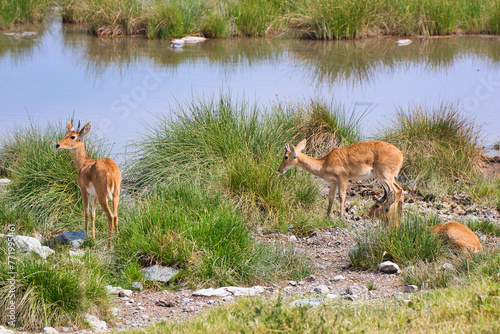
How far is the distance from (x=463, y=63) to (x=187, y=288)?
649 inches

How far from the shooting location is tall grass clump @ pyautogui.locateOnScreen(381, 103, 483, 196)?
33.4 ft

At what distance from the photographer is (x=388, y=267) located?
6145 millimetres

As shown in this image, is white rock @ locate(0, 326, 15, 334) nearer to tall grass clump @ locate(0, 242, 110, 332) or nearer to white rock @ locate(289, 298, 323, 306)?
tall grass clump @ locate(0, 242, 110, 332)

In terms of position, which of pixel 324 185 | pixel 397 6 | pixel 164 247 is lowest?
pixel 324 185

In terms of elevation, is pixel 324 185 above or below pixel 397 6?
below

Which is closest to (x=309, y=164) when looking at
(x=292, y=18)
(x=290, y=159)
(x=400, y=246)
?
(x=290, y=159)

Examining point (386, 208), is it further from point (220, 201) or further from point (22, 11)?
point (22, 11)

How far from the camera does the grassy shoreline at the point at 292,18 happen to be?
22.8 meters

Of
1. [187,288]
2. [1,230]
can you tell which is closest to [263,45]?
A: [1,230]

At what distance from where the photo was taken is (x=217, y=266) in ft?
20.0

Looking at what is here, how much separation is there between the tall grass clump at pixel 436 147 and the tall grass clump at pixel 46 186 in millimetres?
5098

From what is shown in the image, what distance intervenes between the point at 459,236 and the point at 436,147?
4425 mm

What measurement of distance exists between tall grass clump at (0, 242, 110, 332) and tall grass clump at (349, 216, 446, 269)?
A: 2683 millimetres

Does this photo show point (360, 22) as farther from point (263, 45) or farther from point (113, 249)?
point (113, 249)
